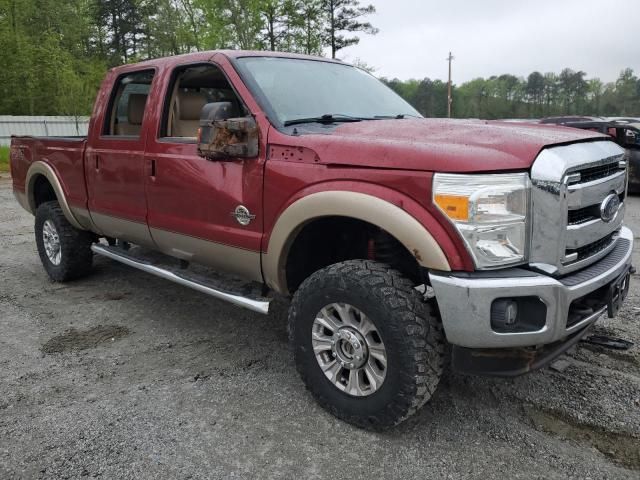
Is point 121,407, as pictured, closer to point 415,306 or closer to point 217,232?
point 217,232

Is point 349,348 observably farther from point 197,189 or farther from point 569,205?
point 197,189

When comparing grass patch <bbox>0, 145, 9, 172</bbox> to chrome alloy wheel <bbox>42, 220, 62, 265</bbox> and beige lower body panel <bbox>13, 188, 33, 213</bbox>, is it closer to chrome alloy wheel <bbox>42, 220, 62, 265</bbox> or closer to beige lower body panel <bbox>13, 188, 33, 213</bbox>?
beige lower body panel <bbox>13, 188, 33, 213</bbox>

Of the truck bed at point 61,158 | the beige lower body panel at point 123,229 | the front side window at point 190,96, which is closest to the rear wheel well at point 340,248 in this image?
the front side window at point 190,96

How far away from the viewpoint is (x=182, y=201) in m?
3.65

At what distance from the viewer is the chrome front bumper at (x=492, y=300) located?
230cm

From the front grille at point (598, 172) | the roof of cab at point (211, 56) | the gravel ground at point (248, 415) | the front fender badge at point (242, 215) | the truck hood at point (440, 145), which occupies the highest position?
the roof of cab at point (211, 56)

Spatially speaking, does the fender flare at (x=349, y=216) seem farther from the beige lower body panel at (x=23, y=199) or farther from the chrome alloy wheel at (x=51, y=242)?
the beige lower body panel at (x=23, y=199)

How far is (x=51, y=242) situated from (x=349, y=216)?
13.2ft

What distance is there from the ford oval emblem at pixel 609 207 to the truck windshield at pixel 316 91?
1.55 m

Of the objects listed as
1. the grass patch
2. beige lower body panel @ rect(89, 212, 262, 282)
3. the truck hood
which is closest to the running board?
beige lower body panel @ rect(89, 212, 262, 282)

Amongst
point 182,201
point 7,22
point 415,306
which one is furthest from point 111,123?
point 7,22

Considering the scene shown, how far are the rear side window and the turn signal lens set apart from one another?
9.11ft

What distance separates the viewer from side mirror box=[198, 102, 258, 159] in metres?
3.02

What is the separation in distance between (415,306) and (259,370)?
135 cm
